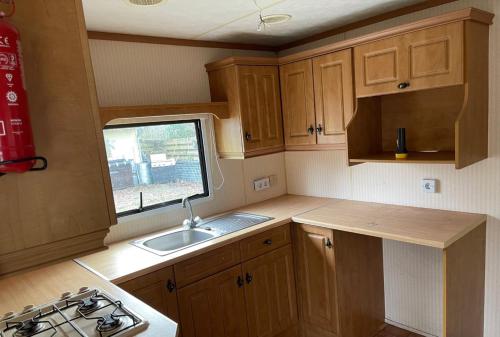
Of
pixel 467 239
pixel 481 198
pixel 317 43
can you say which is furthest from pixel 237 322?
pixel 317 43

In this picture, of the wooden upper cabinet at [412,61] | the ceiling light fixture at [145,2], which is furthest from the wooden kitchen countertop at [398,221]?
the ceiling light fixture at [145,2]

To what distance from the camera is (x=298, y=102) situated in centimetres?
273

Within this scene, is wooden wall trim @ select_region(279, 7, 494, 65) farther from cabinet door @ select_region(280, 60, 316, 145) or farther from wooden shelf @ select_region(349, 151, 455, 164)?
wooden shelf @ select_region(349, 151, 455, 164)

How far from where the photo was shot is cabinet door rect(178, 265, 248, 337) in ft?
6.62

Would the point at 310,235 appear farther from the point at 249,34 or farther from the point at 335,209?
the point at 249,34

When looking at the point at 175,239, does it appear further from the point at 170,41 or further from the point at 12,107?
the point at 12,107

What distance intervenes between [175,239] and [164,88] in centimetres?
108

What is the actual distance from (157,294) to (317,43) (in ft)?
7.11

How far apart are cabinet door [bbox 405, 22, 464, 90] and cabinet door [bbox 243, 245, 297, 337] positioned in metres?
1.39

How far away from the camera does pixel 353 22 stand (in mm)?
2539

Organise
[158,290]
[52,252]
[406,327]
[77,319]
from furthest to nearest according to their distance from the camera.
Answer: [406,327] < [158,290] < [77,319] < [52,252]

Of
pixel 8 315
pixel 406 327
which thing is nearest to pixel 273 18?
pixel 8 315

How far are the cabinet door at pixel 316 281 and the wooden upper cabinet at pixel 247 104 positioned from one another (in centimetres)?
72

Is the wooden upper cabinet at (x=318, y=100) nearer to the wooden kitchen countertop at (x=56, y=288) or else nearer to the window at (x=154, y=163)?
the window at (x=154, y=163)
